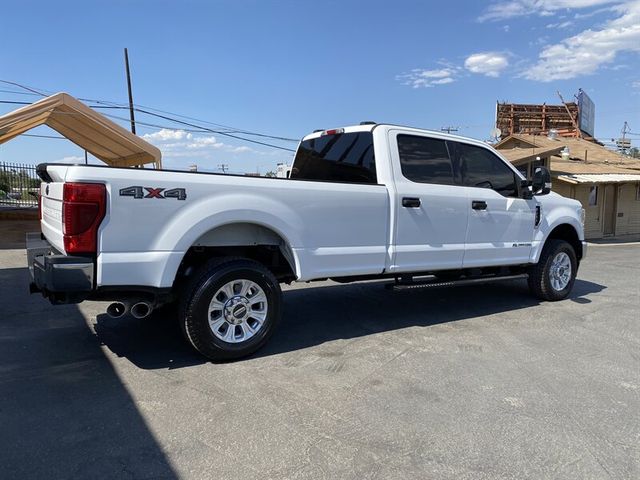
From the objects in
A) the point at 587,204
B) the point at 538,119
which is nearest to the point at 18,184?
the point at 587,204

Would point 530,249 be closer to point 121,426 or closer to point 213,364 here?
point 213,364

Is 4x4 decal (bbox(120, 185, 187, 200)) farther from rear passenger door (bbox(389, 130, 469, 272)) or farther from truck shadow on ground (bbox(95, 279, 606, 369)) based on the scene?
rear passenger door (bbox(389, 130, 469, 272))

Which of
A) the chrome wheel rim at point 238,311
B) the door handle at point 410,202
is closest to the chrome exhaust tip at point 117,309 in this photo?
the chrome wheel rim at point 238,311

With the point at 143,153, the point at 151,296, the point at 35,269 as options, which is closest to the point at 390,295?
the point at 151,296

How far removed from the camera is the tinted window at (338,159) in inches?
215

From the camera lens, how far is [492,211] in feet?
20.1

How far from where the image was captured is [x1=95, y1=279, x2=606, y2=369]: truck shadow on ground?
480 cm

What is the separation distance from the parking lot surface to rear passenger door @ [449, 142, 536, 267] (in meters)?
0.81

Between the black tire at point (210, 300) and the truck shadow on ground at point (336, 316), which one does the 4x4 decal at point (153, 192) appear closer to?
the black tire at point (210, 300)

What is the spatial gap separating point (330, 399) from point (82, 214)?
226cm

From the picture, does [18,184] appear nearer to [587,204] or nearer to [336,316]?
[336,316]

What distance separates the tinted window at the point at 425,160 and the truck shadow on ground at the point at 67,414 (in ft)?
11.5

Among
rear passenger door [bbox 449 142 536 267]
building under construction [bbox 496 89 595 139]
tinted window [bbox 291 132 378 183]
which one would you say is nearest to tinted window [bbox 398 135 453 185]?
rear passenger door [bbox 449 142 536 267]

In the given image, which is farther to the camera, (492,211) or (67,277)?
(492,211)
